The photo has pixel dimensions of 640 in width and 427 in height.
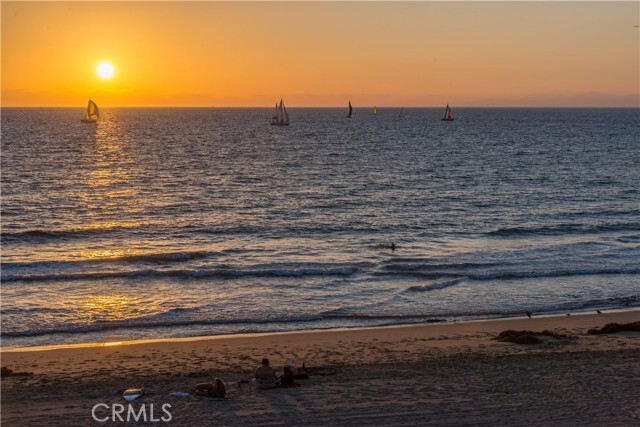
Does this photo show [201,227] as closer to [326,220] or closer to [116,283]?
[326,220]

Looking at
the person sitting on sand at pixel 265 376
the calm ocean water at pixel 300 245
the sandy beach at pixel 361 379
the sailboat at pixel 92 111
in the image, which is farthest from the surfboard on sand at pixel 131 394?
the sailboat at pixel 92 111

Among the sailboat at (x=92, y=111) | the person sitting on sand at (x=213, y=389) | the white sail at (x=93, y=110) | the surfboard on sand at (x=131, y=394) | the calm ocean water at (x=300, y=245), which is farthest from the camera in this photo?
the white sail at (x=93, y=110)

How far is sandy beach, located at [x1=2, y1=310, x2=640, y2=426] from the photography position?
15055 millimetres

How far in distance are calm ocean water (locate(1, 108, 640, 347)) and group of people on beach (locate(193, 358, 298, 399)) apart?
6.82 m

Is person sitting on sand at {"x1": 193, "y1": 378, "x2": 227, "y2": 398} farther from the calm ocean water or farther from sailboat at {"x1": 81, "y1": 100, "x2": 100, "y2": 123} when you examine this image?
sailboat at {"x1": 81, "y1": 100, "x2": 100, "y2": 123}

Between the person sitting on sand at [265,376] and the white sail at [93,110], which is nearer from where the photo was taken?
the person sitting on sand at [265,376]

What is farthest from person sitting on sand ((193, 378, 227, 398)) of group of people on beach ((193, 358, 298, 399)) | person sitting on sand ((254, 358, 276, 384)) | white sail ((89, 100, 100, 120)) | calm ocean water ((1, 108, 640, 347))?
white sail ((89, 100, 100, 120))

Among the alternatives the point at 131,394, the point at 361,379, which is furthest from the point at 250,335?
the point at 131,394

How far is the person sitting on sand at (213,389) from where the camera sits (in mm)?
15930

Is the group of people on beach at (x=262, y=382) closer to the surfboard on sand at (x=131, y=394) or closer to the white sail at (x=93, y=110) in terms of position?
the surfboard on sand at (x=131, y=394)

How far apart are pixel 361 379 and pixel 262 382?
2274 millimetres

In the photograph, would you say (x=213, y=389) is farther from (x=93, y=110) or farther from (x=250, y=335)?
(x=93, y=110)

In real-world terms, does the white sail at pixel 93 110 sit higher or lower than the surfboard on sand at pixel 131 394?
higher

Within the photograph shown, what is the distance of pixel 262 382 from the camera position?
1664 centimetres
